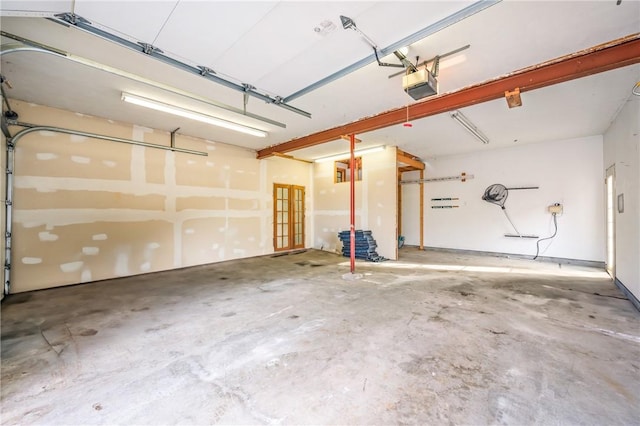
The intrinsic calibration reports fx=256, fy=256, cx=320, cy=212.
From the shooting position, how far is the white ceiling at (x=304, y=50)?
221cm

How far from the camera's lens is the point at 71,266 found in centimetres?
456

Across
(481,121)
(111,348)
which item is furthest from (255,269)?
(481,121)

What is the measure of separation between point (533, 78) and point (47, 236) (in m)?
7.65

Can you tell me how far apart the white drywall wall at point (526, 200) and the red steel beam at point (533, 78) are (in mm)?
A: 4541

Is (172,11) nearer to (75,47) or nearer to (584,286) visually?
(75,47)

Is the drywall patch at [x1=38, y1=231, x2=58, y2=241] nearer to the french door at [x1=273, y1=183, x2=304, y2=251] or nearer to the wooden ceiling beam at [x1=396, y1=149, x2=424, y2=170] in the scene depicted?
the french door at [x1=273, y1=183, x2=304, y2=251]

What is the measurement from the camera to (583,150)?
6.12 meters

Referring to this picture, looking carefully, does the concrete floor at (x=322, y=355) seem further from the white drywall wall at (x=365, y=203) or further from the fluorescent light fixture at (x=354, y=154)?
the fluorescent light fixture at (x=354, y=154)

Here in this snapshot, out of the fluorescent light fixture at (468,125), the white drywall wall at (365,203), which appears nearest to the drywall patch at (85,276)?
the white drywall wall at (365,203)

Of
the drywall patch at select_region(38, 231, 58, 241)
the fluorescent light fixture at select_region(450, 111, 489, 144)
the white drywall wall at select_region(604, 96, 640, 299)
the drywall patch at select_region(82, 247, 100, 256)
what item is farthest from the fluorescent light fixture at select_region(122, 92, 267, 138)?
the white drywall wall at select_region(604, 96, 640, 299)

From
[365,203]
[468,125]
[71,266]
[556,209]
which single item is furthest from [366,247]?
[71,266]

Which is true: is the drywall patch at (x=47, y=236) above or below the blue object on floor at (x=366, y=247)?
above

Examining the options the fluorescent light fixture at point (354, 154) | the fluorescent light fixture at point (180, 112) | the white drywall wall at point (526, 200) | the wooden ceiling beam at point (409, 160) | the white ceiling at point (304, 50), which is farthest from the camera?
the wooden ceiling beam at point (409, 160)

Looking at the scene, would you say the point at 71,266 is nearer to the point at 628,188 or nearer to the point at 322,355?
the point at 322,355
